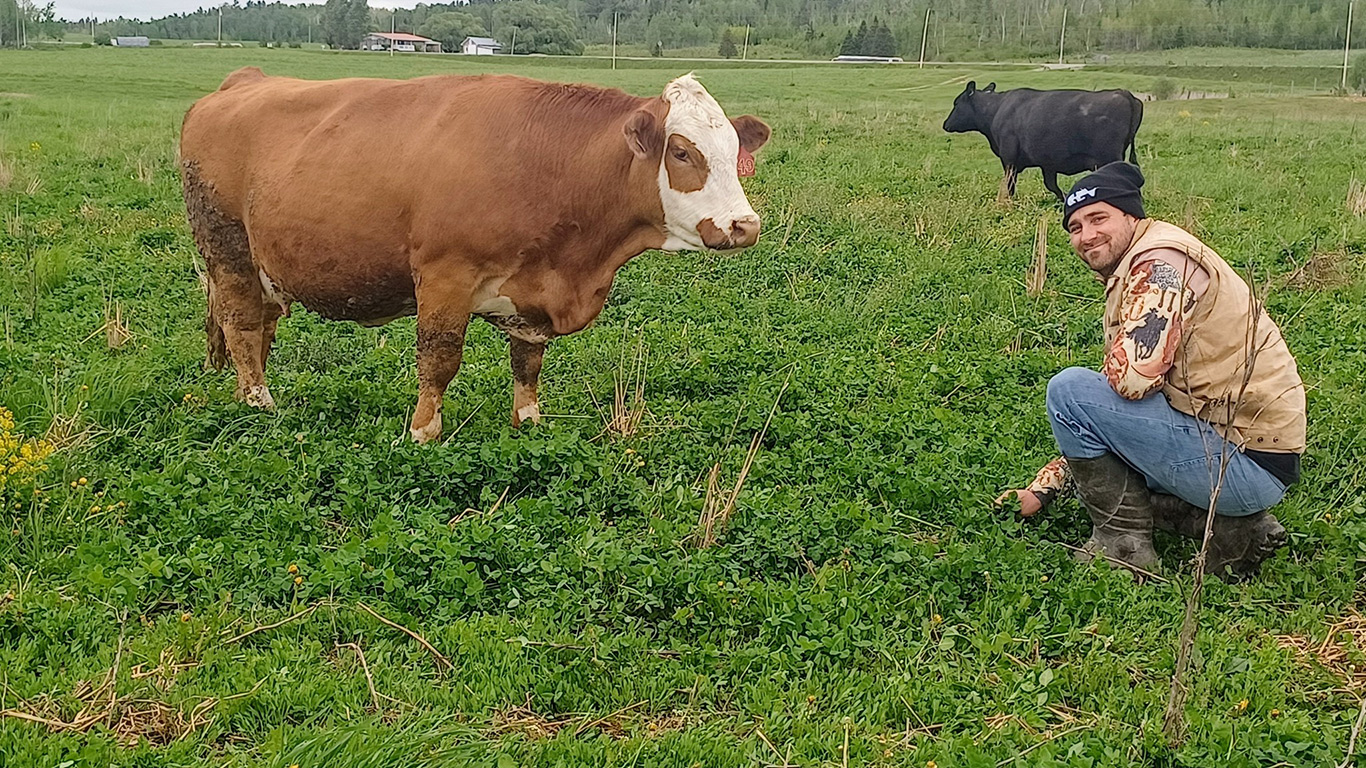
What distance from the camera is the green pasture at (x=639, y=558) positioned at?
11.8 ft

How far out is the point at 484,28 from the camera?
86125 mm

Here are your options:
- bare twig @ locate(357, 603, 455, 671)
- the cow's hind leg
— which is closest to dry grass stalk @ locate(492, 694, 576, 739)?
bare twig @ locate(357, 603, 455, 671)

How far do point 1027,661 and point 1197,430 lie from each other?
4.28 ft

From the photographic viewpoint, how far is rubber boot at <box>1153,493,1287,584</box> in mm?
4723

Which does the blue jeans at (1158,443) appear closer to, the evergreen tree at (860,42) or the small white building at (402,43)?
the evergreen tree at (860,42)

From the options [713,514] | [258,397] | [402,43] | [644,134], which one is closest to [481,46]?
[402,43]

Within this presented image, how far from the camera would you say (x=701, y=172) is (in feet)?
17.4

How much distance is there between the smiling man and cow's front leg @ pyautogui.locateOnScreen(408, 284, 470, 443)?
2915 millimetres

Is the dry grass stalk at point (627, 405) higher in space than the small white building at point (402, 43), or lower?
lower

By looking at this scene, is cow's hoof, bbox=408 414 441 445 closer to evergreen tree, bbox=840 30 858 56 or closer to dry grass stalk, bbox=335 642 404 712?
dry grass stalk, bbox=335 642 404 712

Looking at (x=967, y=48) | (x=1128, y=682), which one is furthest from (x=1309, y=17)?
(x=1128, y=682)

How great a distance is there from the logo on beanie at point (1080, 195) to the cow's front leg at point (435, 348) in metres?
2.93

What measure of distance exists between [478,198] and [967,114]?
1469 cm

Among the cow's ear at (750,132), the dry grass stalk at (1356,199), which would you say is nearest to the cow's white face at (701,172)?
the cow's ear at (750,132)
